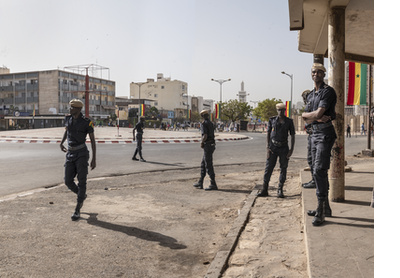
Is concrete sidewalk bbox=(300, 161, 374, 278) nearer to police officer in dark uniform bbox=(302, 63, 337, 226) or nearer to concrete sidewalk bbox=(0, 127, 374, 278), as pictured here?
concrete sidewalk bbox=(0, 127, 374, 278)

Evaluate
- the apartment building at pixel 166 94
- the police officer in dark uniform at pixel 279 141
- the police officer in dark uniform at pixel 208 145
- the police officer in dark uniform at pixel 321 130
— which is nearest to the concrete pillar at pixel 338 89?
the police officer in dark uniform at pixel 321 130

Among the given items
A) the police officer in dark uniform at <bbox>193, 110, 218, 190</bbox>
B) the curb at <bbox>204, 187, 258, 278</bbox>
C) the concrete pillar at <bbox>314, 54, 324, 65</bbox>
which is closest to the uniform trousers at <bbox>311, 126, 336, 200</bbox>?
the curb at <bbox>204, 187, 258, 278</bbox>

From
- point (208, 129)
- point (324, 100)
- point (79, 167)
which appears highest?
point (324, 100)

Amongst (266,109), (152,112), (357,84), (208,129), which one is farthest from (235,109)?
(208,129)

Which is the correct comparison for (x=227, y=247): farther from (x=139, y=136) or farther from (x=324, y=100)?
(x=139, y=136)

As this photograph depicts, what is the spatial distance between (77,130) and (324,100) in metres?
3.50

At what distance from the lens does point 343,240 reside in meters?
3.60

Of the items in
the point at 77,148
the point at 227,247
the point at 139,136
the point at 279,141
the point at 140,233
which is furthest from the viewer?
the point at 139,136

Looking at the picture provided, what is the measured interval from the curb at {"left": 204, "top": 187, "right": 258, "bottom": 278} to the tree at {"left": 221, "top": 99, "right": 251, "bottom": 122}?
78598mm

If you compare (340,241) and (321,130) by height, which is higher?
(321,130)
